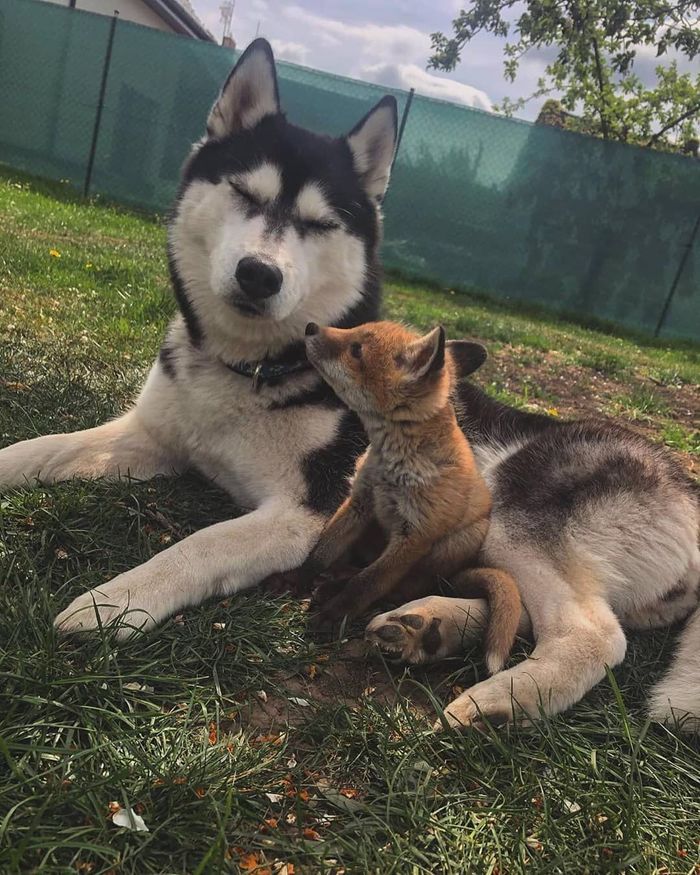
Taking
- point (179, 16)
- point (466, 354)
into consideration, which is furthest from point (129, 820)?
point (179, 16)

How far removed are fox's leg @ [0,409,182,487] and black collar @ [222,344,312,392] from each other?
0.54 m

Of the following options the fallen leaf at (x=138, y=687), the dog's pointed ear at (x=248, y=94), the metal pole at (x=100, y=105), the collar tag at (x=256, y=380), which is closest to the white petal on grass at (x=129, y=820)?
the fallen leaf at (x=138, y=687)

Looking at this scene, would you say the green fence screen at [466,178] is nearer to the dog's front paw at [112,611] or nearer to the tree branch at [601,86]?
the tree branch at [601,86]

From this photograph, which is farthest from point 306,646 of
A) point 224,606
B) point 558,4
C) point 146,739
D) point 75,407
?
point 558,4

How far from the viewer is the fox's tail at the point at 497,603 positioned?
2146mm

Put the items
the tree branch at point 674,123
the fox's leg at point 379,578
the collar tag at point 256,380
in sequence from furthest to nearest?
the tree branch at point 674,123
the collar tag at point 256,380
the fox's leg at point 379,578

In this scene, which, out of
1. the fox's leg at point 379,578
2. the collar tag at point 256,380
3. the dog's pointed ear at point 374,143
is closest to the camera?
the fox's leg at point 379,578

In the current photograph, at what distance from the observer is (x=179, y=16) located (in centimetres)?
2245

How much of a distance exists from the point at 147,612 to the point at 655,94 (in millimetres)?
25097

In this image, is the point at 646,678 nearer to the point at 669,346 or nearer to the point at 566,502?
the point at 566,502

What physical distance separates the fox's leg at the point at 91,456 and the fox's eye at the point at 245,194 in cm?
109

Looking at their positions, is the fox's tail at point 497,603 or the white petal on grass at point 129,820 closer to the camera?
the white petal on grass at point 129,820

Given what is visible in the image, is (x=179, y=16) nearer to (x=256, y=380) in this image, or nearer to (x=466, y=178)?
(x=466, y=178)

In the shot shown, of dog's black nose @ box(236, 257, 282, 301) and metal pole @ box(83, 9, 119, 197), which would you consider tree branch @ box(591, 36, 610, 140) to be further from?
dog's black nose @ box(236, 257, 282, 301)
